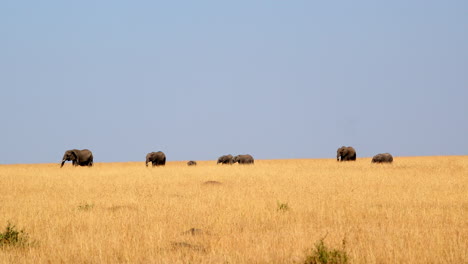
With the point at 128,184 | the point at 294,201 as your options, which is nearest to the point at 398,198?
the point at 294,201

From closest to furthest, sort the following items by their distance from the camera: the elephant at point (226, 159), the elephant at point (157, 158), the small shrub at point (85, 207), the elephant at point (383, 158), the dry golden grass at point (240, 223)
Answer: the dry golden grass at point (240, 223)
the small shrub at point (85, 207)
the elephant at point (383, 158)
the elephant at point (157, 158)
the elephant at point (226, 159)

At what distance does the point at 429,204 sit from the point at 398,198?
1.38 metres

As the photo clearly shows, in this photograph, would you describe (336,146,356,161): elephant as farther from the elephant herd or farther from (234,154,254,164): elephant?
Answer: (234,154,254,164): elephant

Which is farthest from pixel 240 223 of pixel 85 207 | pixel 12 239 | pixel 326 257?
pixel 85 207

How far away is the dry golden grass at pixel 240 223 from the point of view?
811cm

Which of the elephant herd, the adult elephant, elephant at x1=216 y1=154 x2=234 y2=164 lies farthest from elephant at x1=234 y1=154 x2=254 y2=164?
Answer: the adult elephant

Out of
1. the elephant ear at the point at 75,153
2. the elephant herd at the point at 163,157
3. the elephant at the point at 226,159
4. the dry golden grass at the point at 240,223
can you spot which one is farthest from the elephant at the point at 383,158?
the elephant ear at the point at 75,153

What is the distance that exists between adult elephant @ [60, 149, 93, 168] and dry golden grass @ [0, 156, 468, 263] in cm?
2312

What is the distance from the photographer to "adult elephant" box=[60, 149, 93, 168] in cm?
4278

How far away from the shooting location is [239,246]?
8.74 meters

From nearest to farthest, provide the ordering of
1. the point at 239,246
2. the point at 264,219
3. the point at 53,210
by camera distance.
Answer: the point at 239,246 → the point at 264,219 → the point at 53,210

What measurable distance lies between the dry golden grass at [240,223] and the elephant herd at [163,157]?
75.7 feet

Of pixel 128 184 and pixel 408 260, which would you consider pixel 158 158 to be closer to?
pixel 128 184

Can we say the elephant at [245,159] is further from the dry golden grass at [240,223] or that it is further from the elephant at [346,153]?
the dry golden grass at [240,223]
